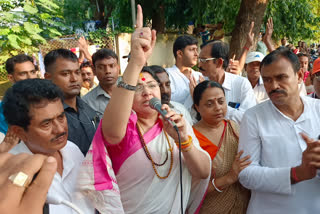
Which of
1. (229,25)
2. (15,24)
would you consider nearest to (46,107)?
(15,24)

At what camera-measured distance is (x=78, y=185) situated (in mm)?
1459

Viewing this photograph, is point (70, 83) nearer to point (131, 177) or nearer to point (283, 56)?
point (131, 177)

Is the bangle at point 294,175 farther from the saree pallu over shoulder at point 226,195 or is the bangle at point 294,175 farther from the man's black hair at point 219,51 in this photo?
the man's black hair at point 219,51

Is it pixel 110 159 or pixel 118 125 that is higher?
pixel 118 125

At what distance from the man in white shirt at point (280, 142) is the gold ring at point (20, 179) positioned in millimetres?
1438

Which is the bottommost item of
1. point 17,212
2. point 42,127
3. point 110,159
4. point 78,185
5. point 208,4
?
point 78,185

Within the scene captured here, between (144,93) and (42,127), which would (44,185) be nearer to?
(42,127)

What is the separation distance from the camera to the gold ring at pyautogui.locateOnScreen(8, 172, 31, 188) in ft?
2.10

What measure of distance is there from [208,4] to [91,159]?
331 inches

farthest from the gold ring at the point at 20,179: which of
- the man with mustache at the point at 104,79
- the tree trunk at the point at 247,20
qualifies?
the tree trunk at the point at 247,20

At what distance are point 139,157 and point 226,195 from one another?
Result: 835 mm

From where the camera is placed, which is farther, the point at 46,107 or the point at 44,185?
the point at 46,107

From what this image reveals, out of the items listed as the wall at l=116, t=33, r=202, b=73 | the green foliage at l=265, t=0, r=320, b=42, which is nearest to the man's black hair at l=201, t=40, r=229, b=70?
the wall at l=116, t=33, r=202, b=73

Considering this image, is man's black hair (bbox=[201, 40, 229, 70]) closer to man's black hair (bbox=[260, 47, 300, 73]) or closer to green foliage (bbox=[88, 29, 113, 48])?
man's black hair (bbox=[260, 47, 300, 73])
